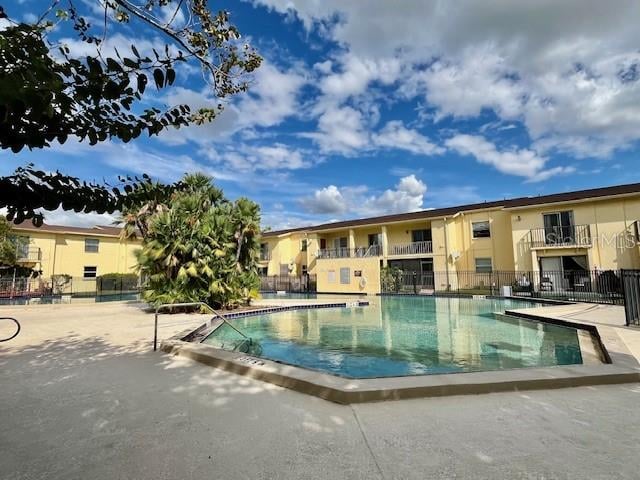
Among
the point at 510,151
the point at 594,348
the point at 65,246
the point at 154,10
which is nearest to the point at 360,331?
the point at 594,348

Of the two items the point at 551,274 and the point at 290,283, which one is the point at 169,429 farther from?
the point at 290,283

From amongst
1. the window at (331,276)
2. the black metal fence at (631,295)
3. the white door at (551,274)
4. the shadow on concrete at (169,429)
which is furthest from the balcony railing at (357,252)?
the shadow on concrete at (169,429)

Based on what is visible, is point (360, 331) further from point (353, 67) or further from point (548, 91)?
point (548, 91)

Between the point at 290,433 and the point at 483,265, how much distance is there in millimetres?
26080

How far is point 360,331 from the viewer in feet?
36.5

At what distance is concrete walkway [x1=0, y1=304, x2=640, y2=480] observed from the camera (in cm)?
251

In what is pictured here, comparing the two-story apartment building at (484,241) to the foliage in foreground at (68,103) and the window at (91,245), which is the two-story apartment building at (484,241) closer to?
the window at (91,245)

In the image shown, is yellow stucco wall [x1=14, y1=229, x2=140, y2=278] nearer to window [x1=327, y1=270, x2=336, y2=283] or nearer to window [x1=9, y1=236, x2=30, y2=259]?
window [x1=9, y1=236, x2=30, y2=259]

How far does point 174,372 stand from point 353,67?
10.9m

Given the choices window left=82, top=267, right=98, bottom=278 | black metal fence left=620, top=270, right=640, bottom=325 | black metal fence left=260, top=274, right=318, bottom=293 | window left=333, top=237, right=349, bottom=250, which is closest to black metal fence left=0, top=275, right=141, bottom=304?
window left=82, top=267, right=98, bottom=278

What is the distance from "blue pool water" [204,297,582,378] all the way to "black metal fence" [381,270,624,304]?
7.70 m

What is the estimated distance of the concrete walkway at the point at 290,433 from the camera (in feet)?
8.23

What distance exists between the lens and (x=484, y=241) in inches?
1024

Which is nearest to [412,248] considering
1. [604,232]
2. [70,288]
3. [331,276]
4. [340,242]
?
[331,276]
